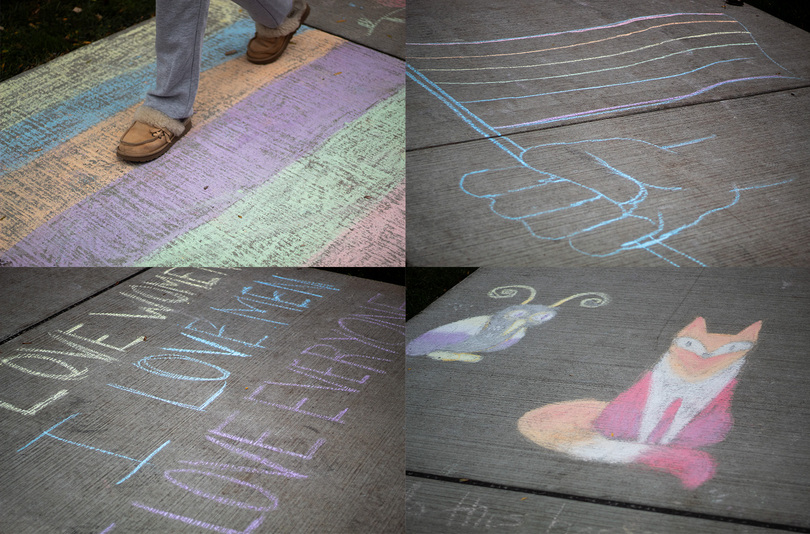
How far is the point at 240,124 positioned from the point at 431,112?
1106 millimetres

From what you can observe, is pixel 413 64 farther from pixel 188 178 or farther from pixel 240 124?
pixel 188 178

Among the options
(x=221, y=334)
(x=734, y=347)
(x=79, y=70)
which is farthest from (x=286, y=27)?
(x=734, y=347)

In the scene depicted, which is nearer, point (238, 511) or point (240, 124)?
point (238, 511)

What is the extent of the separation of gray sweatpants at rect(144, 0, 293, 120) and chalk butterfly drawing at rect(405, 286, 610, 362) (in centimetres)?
191

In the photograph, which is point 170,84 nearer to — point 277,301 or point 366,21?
point 277,301

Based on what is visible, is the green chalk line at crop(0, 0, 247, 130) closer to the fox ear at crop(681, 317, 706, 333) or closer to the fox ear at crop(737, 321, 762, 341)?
the fox ear at crop(681, 317, 706, 333)

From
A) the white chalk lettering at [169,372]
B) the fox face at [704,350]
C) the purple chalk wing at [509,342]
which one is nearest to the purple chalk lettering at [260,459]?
the white chalk lettering at [169,372]

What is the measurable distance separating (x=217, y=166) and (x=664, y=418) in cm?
246

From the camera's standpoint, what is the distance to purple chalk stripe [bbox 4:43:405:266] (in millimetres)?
2875

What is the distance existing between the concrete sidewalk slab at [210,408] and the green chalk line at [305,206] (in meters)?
0.11

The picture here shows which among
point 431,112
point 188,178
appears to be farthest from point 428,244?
point 188,178

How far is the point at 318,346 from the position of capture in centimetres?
252

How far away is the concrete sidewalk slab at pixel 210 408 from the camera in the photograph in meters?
1.83

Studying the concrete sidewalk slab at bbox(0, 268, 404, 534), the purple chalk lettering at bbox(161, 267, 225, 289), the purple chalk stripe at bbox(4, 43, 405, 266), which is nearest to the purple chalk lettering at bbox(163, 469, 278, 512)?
the concrete sidewalk slab at bbox(0, 268, 404, 534)
